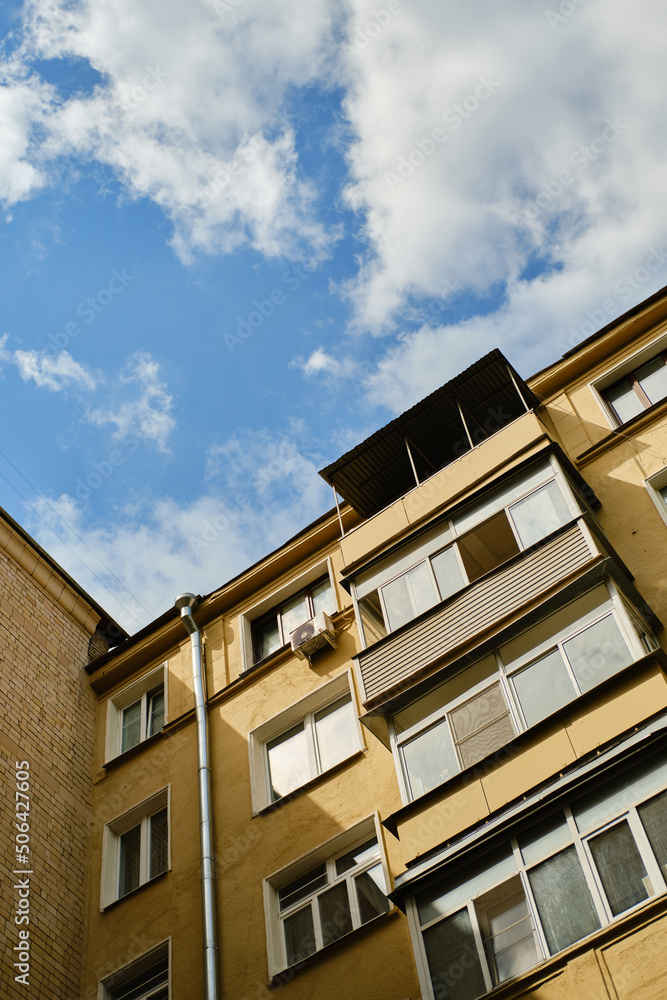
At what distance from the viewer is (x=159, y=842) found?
15.3 metres

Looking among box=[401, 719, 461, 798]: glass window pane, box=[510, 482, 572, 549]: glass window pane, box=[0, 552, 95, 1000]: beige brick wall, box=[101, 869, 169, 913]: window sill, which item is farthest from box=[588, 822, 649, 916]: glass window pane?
box=[0, 552, 95, 1000]: beige brick wall

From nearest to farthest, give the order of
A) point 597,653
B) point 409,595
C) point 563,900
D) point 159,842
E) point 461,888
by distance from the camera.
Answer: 1. point 563,900
2. point 461,888
3. point 597,653
4. point 409,595
5. point 159,842

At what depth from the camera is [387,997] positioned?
35.3 feet

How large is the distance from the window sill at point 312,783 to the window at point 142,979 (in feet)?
7.41

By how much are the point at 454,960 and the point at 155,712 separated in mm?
9360

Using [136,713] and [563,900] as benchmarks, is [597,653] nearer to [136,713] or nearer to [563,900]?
[563,900]

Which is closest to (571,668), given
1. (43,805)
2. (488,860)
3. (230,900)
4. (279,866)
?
→ (488,860)

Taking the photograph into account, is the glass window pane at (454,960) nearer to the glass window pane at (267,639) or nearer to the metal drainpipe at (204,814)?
the metal drainpipe at (204,814)

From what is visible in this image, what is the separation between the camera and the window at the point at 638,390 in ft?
50.7

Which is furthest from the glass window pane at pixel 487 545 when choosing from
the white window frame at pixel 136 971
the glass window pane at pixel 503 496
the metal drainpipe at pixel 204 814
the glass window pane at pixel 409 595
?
the white window frame at pixel 136 971

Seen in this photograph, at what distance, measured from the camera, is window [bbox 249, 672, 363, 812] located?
1445 centimetres

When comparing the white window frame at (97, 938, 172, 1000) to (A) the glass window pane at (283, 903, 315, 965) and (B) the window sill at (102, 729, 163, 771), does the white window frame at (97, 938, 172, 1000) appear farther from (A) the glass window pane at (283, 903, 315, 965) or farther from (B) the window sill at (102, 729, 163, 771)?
(B) the window sill at (102, 729, 163, 771)

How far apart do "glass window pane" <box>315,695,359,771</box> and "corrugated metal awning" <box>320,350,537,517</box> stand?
369 centimetres

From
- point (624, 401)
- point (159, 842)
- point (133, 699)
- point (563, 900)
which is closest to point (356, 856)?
point (159, 842)
